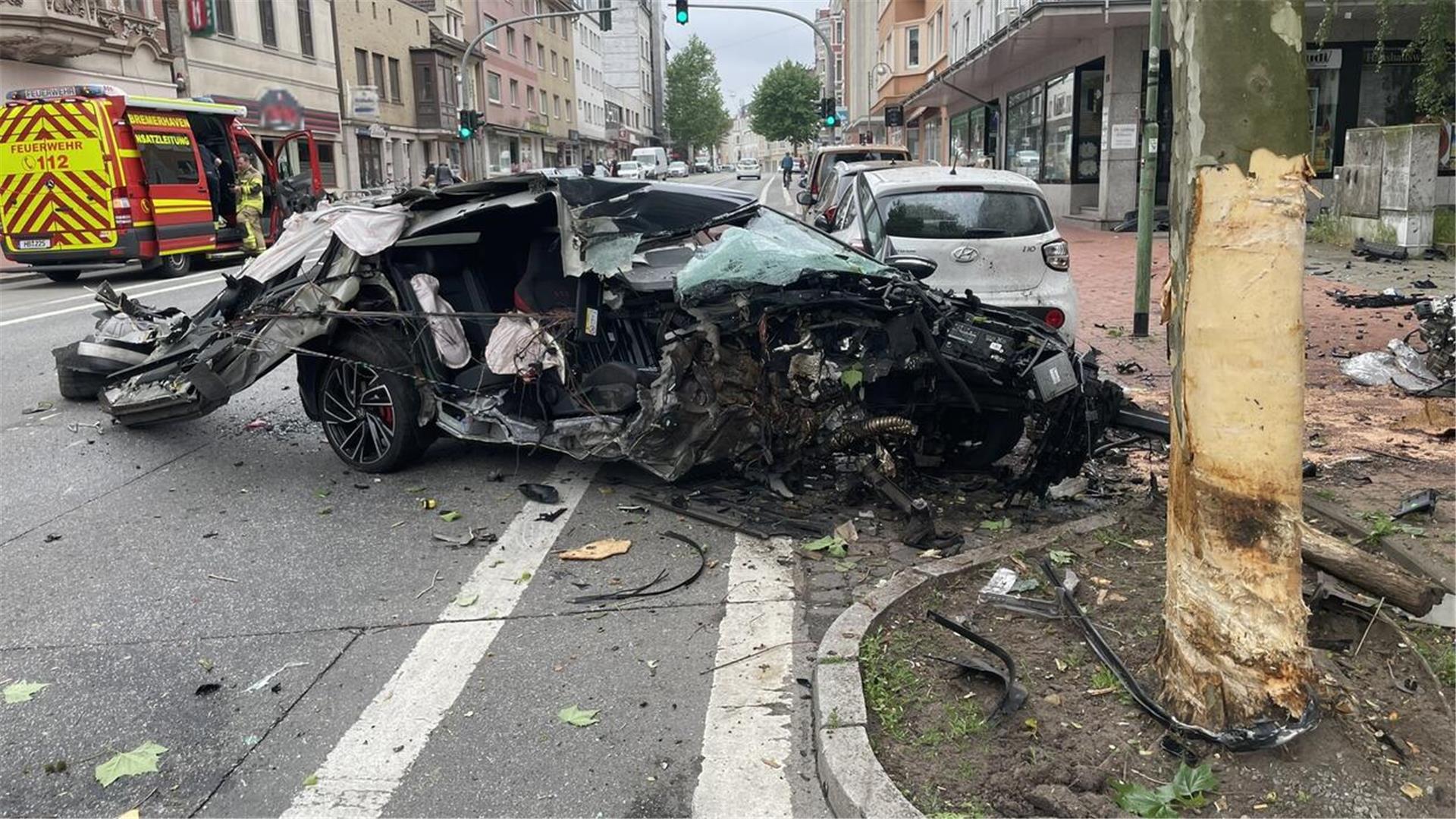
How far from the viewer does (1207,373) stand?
2855 millimetres

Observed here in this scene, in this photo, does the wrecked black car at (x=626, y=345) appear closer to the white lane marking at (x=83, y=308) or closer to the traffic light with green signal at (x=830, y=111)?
the white lane marking at (x=83, y=308)

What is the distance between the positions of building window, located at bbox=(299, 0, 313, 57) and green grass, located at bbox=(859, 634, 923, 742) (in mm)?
37505

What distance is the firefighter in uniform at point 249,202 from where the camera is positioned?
19141 millimetres

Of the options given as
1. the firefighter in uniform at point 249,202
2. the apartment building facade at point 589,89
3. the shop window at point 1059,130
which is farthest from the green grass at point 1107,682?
the apartment building facade at point 589,89

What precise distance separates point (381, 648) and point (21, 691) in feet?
4.02

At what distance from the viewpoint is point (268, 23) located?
33656 mm

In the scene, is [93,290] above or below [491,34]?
below

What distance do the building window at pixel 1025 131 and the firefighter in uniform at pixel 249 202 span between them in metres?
18.7

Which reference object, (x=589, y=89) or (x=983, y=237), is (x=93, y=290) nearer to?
(x=983, y=237)

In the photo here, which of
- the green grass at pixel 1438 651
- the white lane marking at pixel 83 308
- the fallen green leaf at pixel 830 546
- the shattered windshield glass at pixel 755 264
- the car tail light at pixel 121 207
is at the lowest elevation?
the fallen green leaf at pixel 830 546

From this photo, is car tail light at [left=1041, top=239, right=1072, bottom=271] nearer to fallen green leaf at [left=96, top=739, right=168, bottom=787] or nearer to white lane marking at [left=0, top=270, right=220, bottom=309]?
fallen green leaf at [left=96, top=739, right=168, bottom=787]

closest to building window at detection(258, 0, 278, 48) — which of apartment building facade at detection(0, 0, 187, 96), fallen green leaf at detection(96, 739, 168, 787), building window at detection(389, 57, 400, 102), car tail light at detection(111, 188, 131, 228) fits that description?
apartment building facade at detection(0, 0, 187, 96)

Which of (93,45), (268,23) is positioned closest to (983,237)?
(93,45)

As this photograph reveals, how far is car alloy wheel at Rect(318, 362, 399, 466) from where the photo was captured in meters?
6.27
